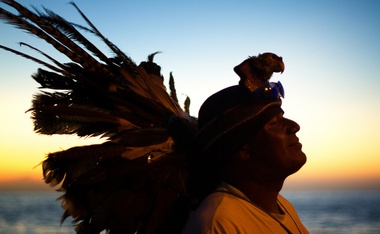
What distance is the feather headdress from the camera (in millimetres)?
2584

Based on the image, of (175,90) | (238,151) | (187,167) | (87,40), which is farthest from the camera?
(175,90)

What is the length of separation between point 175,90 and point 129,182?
107 centimetres

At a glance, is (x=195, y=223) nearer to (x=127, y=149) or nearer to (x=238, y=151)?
(x=238, y=151)

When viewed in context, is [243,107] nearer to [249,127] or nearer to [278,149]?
[249,127]

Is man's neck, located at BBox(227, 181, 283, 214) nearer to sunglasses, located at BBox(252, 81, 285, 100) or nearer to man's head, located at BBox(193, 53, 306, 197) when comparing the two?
man's head, located at BBox(193, 53, 306, 197)

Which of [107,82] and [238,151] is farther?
[107,82]

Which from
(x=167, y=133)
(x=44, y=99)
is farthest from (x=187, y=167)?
(x=44, y=99)

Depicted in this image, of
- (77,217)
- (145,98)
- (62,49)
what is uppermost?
(62,49)

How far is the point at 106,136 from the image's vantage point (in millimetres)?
2775

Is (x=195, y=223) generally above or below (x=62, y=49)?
below

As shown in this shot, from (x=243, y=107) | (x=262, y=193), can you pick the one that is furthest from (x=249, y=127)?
(x=262, y=193)

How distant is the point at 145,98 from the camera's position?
9.56 feet

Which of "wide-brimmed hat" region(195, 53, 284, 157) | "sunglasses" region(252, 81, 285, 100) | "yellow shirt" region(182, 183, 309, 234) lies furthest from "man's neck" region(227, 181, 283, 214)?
"sunglasses" region(252, 81, 285, 100)

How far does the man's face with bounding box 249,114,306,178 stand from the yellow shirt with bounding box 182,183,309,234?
0.23m
